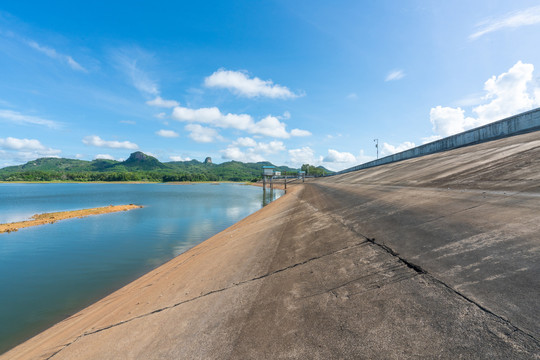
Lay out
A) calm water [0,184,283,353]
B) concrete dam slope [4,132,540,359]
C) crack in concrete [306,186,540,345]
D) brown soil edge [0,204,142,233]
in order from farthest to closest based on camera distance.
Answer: brown soil edge [0,204,142,233] < calm water [0,184,283,353] < concrete dam slope [4,132,540,359] < crack in concrete [306,186,540,345]

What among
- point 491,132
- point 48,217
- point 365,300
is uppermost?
point 491,132

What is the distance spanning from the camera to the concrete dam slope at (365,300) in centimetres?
316

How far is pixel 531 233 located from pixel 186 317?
27.0ft

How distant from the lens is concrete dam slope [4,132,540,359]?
3.16 meters

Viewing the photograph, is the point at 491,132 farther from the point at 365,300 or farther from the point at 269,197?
the point at 269,197

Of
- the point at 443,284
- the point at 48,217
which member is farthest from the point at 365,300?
the point at 48,217

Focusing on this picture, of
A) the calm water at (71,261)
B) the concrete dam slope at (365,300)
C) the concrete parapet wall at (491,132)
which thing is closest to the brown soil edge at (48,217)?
the calm water at (71,261)

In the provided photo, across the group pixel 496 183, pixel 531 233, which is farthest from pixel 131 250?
pixel 496 183

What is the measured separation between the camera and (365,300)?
4.25 meters

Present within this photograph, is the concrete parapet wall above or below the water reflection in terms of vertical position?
above

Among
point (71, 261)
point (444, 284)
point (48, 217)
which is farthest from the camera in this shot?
point (48, 217)

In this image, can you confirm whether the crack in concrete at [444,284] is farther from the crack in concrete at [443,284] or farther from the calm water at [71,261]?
the calm water at [71,261]

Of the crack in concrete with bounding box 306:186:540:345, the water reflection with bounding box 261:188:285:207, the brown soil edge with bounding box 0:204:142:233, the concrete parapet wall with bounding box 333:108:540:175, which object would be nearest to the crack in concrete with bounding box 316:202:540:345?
the crack in concrete with bounding box 306:186:540:345

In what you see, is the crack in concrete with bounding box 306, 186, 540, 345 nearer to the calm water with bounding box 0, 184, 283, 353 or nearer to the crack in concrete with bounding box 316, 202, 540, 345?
the crack in concrete with bounding box 316, 202, 540, 345
